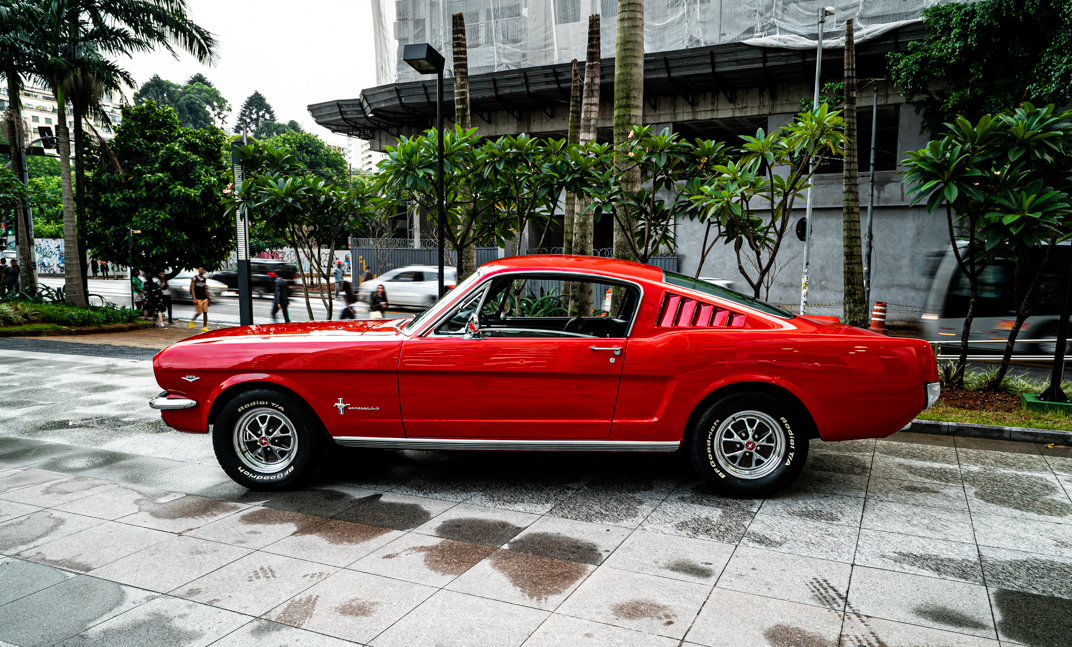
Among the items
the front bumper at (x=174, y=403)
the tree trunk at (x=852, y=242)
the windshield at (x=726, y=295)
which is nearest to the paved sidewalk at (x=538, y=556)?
the front bumper at (x=174, y=403)

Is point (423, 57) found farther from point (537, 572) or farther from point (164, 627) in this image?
point (164, 627)

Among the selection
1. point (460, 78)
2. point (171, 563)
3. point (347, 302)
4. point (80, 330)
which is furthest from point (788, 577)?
point (80, 330)

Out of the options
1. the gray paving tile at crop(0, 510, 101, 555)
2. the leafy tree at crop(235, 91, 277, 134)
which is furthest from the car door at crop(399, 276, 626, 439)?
the leafy tree at crop(235, 91, 277, 134)

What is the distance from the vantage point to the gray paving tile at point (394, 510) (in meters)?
4.25

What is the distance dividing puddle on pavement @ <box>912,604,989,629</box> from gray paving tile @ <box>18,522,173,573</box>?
13.8 ft

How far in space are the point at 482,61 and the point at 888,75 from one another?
17.5 m

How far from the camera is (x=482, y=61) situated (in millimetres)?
31344

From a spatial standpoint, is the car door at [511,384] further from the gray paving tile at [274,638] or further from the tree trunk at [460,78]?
the tree trunk at [460,78]

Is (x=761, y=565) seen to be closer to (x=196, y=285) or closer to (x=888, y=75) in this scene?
(x=196, y=285)

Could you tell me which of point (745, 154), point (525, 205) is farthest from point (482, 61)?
point (745, 154)

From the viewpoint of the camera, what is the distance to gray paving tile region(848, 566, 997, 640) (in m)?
3.05

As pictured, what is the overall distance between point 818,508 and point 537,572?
2137 mm

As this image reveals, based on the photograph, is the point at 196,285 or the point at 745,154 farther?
the point at 196,285

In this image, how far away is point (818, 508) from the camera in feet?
14.7
